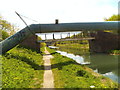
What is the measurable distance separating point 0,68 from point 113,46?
109 ft

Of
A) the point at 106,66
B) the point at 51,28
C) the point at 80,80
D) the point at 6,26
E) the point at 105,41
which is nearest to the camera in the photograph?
the point at 80,80

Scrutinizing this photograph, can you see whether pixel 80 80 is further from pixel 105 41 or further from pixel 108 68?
pixel 105 41

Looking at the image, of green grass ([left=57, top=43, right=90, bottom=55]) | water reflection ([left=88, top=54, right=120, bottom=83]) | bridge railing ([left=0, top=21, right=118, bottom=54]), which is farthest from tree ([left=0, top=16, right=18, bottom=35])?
water reflection ([left=88, top=54, right=120, bottom=83])

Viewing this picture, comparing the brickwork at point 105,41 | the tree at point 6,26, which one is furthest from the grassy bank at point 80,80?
the tree at point 6,26

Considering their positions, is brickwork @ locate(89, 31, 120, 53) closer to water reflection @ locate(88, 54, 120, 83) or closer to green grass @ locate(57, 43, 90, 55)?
green grass @ locate(57, 43, 90, 55)

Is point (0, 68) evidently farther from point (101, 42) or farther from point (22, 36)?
point (101, 42)

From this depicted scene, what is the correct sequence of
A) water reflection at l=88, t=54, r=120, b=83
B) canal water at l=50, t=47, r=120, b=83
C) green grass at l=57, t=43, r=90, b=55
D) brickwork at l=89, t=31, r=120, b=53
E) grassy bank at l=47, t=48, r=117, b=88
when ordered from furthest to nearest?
green grass at l=57, t=43, r=90, b=55 < brickwork at l=89, t=31, r=120, b=53 < canal water at l=50, t=47, r=120, b=83 < water reflection at l=88, t=54, r=120, b=83 < grassy bank at l=47, t=48, r=117, b=88

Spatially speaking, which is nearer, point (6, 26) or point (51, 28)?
point (51, 28)

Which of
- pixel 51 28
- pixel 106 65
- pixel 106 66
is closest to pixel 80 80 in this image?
pixel 106 66

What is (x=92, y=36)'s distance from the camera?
1699 inches

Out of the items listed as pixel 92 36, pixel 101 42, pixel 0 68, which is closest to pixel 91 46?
pixel 92 36

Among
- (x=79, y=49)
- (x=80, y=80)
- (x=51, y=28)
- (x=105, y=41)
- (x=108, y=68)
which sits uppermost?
(x=51, y=28)

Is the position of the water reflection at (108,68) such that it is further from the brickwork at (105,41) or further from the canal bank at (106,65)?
the brickwork at (105,41)

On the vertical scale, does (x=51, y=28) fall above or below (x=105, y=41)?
above
